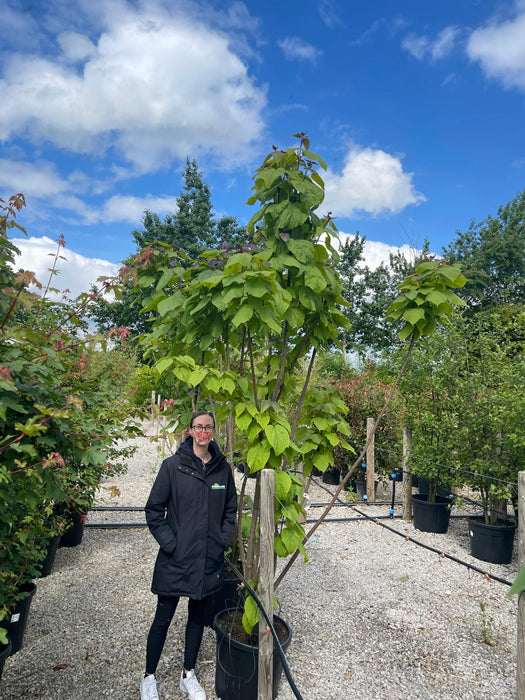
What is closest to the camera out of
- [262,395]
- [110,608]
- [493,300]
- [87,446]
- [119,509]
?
[87,446]

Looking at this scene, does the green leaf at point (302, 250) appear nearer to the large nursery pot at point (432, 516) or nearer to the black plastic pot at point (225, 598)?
the black plastic pot at point (225, 598)

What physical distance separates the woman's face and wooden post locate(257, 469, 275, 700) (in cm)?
47

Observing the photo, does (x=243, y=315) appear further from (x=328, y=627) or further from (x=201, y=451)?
(x=328, y=627)

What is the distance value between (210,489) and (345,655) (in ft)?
5.60

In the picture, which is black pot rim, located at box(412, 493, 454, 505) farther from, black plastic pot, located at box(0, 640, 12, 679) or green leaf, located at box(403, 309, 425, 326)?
black plastic pot, located at box(0, 640, 12, 679)

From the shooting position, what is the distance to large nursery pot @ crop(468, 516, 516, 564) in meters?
5.30

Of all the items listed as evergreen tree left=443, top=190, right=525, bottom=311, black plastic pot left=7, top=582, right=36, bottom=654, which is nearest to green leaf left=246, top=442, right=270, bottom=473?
black plastic pot left=7, top=582, right=36, bottom=654

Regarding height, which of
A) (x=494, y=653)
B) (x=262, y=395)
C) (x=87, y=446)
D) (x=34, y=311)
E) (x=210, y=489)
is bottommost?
(x=494, y=653)

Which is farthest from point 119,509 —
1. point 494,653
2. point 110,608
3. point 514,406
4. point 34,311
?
point 514,406

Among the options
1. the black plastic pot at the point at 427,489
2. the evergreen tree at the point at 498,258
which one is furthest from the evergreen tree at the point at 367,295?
the black plastic pot at the point at 427,489

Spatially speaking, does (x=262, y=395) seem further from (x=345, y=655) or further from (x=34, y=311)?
(x=345, y=655)

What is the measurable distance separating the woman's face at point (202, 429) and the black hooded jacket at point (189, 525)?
12 centimetres

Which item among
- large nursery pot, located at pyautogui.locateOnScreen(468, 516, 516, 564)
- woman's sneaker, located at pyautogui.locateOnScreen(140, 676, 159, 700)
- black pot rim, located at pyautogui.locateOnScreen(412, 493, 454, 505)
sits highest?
black pot rim, located at pyautogui.locateOnScreen(412, 493, 454, 505)

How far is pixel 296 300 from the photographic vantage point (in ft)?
8.25
